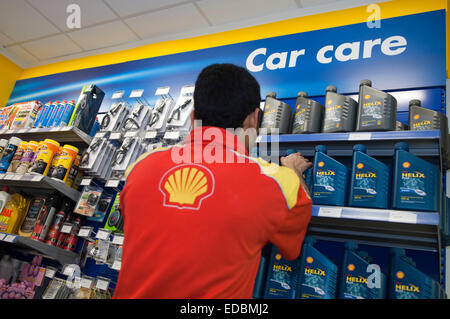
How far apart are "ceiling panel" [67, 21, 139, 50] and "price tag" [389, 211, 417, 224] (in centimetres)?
359

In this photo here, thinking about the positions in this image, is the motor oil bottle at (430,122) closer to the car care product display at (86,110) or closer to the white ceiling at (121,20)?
the white ceiling at (121,20)

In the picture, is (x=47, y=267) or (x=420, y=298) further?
(x=47, y=267)

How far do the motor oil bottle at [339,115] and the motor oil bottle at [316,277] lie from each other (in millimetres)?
704

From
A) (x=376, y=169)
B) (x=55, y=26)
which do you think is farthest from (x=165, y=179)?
(x=55, y=26)

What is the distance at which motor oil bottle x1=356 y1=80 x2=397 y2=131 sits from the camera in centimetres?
180

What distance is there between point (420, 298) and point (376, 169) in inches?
23.6

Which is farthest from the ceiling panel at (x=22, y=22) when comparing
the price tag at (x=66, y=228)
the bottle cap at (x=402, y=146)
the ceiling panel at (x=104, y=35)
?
the bottle cap at (x=402, y=146)

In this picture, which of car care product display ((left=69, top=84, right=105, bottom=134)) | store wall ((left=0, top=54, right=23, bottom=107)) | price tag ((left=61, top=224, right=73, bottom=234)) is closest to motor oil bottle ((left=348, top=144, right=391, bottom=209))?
price tag ((left=61, top=224, right=73, bottom=234))

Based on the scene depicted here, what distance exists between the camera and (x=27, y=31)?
4.39 metres

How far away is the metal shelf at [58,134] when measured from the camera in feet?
10.3

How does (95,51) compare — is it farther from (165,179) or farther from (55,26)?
(165,179)

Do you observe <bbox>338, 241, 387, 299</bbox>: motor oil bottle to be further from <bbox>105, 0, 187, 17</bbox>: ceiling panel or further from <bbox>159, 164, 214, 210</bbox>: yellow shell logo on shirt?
<bbox>105, 0, 187, 17</bbox>: ceiling panel

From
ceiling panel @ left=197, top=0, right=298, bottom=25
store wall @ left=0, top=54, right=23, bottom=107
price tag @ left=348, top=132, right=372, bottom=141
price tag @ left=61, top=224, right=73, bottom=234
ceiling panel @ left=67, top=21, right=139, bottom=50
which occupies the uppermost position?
ceiling panel @ left=197, top=0, right=298, bottom=25

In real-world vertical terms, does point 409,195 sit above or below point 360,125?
below
